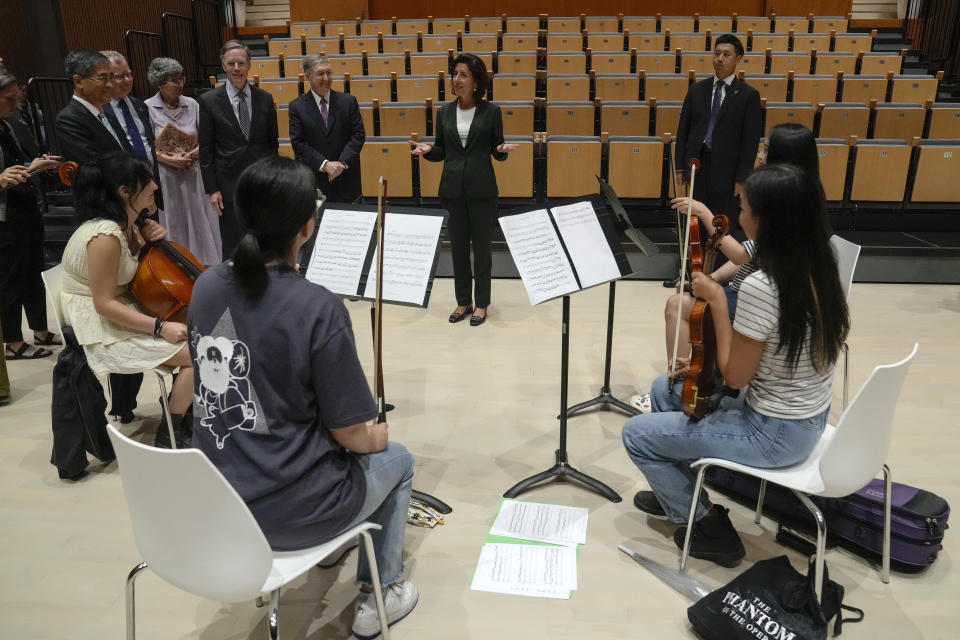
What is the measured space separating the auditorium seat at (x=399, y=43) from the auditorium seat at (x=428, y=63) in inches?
23.7

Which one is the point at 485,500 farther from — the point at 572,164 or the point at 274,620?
the point at 572,164

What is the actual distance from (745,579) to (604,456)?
951 mm

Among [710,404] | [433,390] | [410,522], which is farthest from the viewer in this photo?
[433,390]

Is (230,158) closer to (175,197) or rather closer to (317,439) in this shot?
(175,197)

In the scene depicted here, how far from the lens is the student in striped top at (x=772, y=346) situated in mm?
1716

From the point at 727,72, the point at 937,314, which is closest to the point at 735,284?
the point at 727,72

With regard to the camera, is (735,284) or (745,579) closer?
(745,579)

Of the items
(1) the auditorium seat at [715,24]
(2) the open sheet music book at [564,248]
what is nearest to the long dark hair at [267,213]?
(2) the open sheet music book at [564,248]

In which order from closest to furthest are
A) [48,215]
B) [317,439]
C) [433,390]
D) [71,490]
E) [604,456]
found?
[317,439]
[71,490]
[604,456]
[433,390]
[48,215]

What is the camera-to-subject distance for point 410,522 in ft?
7.70

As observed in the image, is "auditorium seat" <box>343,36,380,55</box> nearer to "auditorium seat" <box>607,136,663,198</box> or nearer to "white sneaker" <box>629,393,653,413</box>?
"auditorium seat" <box>607,136,663,198</box>

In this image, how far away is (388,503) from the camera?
1810 millimetres

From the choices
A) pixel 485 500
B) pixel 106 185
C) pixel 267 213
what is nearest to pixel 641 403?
pixel 485 500

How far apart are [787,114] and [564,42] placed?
8.92 feet
